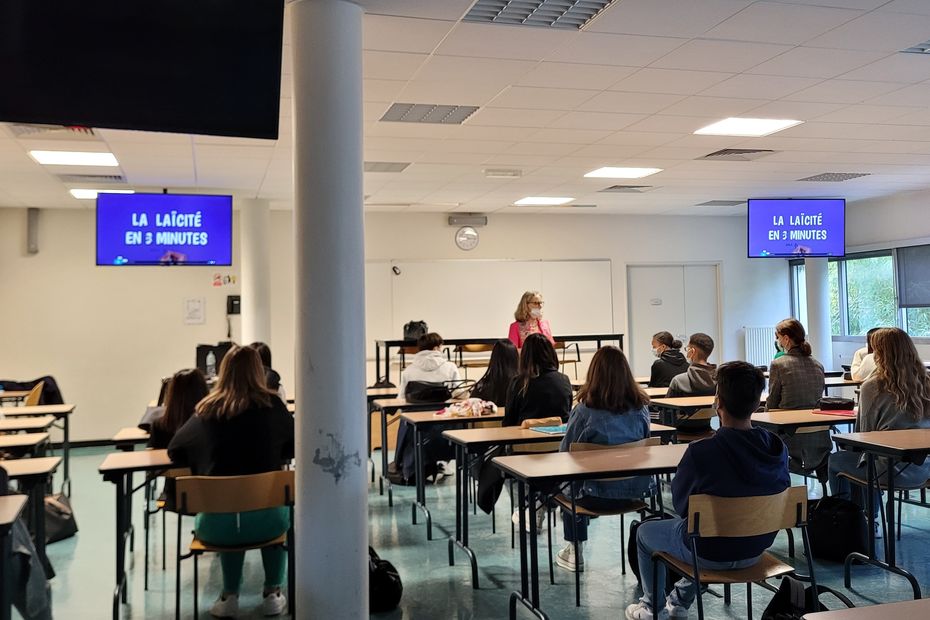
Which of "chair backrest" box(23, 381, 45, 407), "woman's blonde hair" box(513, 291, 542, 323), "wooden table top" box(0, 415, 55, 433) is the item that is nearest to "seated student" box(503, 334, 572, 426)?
"woman's blonde hair" box(513, 291, 542, 323)

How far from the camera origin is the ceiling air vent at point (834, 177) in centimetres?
818

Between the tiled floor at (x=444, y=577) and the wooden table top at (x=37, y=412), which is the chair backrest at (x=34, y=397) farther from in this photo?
the tiled floor at (x=444, y=577)

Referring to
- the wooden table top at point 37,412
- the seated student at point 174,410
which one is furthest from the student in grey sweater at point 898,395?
the wooden table top at point 37,412

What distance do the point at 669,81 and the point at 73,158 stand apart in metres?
4.80

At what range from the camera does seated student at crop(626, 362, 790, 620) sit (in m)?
2.81

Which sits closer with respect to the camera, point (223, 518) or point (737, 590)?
point (223, 518)

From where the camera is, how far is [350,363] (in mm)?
3252

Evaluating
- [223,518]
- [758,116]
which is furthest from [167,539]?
[758,116]

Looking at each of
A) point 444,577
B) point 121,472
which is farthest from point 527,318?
point 121,472

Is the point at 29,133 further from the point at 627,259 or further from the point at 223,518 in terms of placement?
the point at 627,259

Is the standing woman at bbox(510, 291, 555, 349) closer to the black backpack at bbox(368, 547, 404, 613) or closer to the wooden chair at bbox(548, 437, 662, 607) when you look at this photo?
the wooden chair at bbox(548, 437, 662, 607)

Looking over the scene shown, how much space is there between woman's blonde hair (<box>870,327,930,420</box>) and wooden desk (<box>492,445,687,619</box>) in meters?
1.36

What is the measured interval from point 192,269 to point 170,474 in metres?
6.16

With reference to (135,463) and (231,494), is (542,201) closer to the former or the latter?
(135,463)
